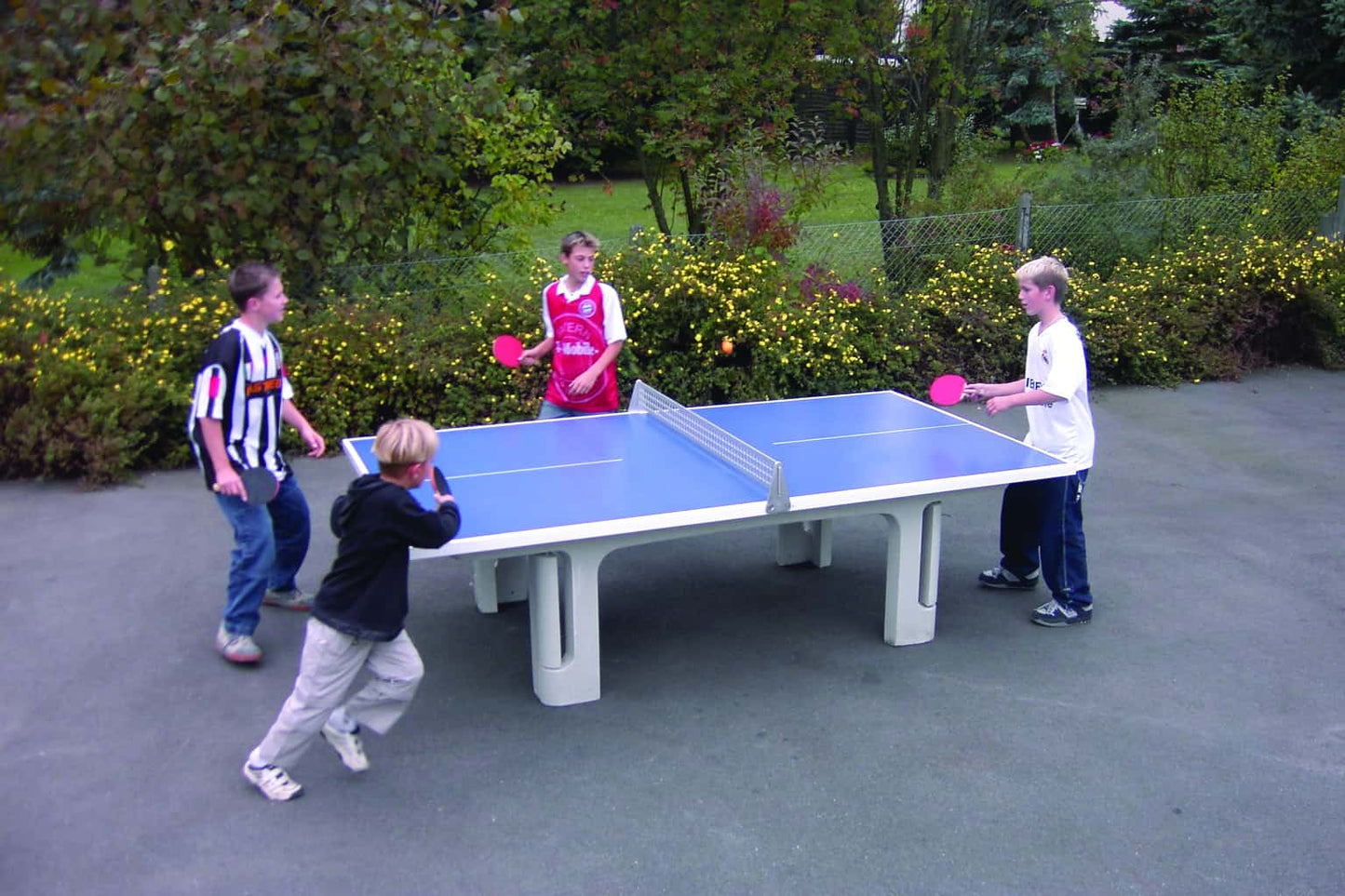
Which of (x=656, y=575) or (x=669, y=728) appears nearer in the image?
(x=669, y=728)

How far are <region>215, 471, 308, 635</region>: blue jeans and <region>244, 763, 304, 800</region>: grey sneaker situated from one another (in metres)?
1.07

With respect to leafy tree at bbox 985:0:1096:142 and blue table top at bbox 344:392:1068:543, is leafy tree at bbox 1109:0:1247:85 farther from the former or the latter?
blue table top at bbox 344:392:1068:543

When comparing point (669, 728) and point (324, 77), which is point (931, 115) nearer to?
point (324, 77)

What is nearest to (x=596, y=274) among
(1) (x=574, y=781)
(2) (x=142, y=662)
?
(2) (x=142, y=662)

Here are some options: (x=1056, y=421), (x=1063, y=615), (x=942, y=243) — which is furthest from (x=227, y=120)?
(x=1063, y=615)

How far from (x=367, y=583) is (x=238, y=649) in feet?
4.82

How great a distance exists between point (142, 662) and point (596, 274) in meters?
4.91

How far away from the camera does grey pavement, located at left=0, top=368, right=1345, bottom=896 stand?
12.1 ft

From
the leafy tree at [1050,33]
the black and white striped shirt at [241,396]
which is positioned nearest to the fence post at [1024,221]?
the leafy tree at [1050,33]

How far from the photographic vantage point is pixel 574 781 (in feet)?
13.6

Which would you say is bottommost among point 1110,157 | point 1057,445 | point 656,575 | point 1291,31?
point 656,575

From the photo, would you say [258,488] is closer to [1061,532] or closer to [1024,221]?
[1061,532]

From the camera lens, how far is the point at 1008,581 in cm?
595

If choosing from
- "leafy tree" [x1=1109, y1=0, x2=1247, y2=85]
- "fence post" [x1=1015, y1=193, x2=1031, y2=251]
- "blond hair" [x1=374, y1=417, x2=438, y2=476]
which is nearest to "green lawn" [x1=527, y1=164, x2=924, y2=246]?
"fence post" [x1=1015, y1=193, x2=1031, y2=251]
